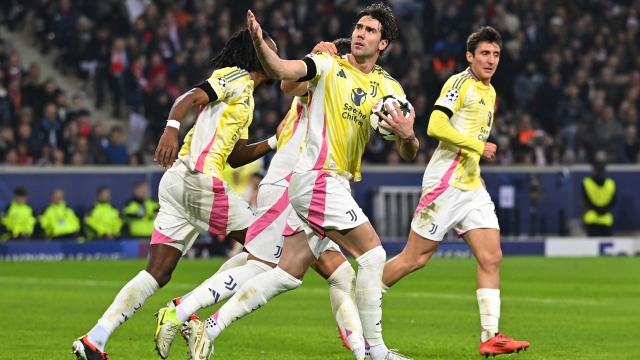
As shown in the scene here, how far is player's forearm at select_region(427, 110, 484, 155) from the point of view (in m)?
8.70

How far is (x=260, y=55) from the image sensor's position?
6.65m

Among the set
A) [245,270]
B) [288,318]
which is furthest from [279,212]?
[288,318]

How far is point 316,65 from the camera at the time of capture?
280 inches

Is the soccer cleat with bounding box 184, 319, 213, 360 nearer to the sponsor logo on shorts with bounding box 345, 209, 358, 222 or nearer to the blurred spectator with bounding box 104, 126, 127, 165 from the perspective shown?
the sponsor logo on shorts with bounding box 345, 209, 358, 222

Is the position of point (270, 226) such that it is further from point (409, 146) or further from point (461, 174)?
point (461, 174)

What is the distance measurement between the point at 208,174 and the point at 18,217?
39.9ft

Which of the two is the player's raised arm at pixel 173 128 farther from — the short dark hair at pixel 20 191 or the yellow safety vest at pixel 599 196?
the yellow safety vest at pixel 599 196

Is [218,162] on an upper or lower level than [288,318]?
upper

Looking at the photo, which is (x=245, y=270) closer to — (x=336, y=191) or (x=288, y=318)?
(x=336, y=191)

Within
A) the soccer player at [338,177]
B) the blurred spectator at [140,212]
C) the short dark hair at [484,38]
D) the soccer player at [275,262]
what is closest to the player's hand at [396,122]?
the soccer player at [338,177]

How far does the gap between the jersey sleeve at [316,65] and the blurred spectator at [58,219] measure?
519 inches

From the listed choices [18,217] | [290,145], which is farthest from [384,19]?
[18,217]

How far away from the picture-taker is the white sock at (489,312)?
8339 millimetres

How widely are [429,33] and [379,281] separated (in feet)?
63.2
